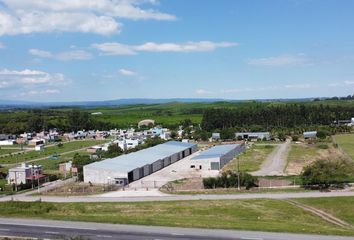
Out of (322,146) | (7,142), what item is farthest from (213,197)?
(7,142)

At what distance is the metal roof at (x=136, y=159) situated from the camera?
61944 millimetres

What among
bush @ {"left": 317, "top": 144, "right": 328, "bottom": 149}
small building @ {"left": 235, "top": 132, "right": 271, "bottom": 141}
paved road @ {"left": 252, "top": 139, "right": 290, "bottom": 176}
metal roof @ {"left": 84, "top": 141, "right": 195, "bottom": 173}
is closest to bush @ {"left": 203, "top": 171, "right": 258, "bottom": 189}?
paved road @ {"left": 252, "top": 139, "right": 290, "bottom": 176}

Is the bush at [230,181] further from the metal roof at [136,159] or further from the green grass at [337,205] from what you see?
the metal roof at [136,159]

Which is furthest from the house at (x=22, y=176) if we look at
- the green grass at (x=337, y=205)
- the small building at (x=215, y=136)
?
the small building at (x=215, y=136)

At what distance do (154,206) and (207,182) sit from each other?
495 inches

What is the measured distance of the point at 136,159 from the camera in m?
70.2

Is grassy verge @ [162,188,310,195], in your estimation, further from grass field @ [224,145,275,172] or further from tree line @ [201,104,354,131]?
tree line @ [201,104,354,131]

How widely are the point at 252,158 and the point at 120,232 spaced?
2244 inches

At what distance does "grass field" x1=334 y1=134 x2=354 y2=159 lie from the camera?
87956mm

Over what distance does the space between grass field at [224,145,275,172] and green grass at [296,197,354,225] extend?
24.9 meters

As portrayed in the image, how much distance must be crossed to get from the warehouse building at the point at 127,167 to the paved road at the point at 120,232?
2561cm

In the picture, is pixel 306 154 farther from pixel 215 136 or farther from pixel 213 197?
pixel 213 197

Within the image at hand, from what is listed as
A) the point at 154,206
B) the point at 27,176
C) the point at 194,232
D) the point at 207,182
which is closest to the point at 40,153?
the point at 27,176

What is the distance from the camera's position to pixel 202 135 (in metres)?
128
